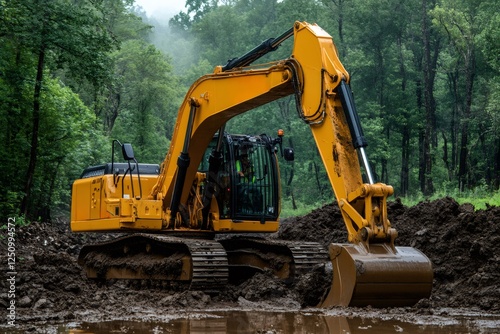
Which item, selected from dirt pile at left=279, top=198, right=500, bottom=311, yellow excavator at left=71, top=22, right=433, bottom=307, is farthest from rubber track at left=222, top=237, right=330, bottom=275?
dirt pile at left=279, top=198, right=500, bottom=311

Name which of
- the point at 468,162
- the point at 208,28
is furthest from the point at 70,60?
the point at 208,28

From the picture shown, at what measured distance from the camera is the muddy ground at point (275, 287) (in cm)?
1100

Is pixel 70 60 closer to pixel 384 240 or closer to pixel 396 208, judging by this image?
pixel 396 208

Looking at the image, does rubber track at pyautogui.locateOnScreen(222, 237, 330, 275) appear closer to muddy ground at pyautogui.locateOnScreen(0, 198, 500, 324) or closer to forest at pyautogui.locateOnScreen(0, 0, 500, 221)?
muddy ground at pyautogui.locateOnScreen(0, 198, 500, 324)

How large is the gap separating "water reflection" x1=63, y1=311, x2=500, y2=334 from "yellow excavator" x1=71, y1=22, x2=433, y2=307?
3.09 feet

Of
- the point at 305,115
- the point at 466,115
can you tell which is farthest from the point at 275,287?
the point at 466,115

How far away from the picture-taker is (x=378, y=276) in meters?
9.82

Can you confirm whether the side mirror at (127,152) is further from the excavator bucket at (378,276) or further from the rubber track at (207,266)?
the excavator bucket at (378,276)

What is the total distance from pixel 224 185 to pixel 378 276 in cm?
522

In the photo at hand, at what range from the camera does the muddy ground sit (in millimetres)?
11000

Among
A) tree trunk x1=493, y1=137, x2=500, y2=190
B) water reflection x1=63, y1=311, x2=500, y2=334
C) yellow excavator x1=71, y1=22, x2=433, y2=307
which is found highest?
tree trunk x1=493, y1=137, x2=500, y2=190

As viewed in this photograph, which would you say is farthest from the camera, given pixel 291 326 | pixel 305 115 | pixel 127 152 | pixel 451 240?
pixel 451 240

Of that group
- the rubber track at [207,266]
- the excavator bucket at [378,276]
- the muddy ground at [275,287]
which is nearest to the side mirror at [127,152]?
the rubber track at [207,266]

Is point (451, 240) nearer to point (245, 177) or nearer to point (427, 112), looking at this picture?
point (245, 177)
